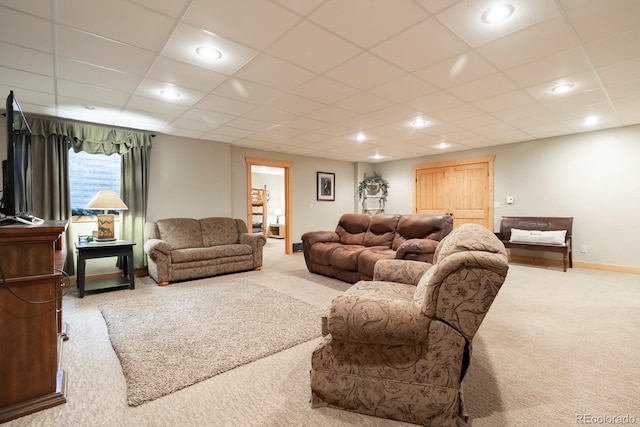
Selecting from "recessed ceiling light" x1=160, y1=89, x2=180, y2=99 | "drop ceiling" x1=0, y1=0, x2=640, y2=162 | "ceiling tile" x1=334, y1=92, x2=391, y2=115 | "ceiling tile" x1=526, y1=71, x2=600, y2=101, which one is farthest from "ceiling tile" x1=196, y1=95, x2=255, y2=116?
"ceiling tile" x1=526, y1=71, x2=600, y2=101

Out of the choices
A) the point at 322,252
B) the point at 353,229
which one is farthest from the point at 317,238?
the point at 353,229

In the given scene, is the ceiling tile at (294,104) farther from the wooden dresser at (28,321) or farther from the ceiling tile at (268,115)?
the wooden dresser at (28,321)

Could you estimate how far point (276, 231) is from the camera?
1077cm

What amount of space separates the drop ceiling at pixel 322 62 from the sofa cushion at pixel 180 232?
1.54 meters

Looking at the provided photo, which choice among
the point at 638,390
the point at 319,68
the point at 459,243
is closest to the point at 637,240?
the point at 638,390

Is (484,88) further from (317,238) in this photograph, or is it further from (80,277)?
(80,277)

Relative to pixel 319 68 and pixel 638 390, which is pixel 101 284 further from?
pixel 638 390

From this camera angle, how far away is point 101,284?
4090 mm

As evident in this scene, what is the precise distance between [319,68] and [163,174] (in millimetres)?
3607

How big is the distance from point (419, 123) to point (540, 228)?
3.21 m

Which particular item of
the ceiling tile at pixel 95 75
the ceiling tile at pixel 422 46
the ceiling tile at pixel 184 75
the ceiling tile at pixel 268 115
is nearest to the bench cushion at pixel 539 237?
the ceiling tile at pixel 422 46

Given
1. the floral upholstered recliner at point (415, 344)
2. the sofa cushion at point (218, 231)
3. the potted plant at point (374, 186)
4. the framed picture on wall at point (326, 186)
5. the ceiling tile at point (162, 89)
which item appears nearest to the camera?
the floral upholstered recliner at point (415, 344)

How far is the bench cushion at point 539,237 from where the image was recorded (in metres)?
5.06

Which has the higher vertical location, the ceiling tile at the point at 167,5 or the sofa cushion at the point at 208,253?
the ceiling tile at the point at 167,5
